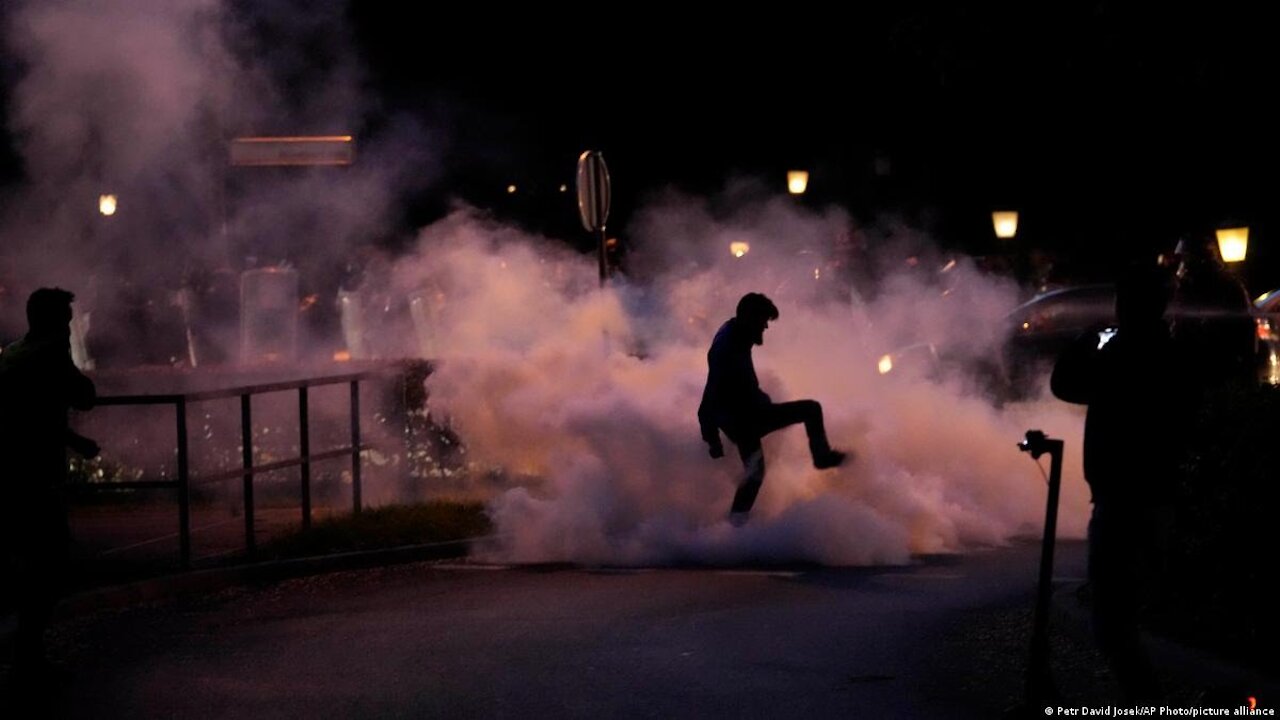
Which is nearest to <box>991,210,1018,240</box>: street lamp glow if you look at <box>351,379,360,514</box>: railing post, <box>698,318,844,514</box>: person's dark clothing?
<box>351,379,360,514</box>: railing post

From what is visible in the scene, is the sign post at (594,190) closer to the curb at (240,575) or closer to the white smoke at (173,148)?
the white smoke at (173,148)

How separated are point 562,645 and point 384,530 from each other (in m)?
3.88

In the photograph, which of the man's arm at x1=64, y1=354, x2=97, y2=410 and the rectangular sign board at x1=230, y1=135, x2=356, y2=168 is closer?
the man's arm at x1=64, y1=354, x2=97, y2=410

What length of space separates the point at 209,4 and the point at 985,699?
11.3 metres

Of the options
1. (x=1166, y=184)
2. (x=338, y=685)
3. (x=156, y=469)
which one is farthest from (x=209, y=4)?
(x=1166, y=184)

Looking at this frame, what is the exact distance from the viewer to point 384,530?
37.8 ft

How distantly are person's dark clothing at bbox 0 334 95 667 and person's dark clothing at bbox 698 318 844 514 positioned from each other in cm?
405

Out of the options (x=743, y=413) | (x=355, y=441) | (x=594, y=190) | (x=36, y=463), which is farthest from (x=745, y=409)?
(x=594, y=190)

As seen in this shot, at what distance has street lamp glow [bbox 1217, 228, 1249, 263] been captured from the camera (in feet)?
64.7

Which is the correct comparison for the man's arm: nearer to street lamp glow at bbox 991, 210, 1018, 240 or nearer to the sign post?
the sign post

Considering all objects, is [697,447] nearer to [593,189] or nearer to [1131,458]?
[593,189]

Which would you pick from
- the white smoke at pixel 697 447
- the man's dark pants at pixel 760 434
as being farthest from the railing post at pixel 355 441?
the man's dark pants at pixel 760 434

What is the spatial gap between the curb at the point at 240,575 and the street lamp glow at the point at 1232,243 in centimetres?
1180

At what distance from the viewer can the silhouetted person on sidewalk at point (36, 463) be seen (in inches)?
289
